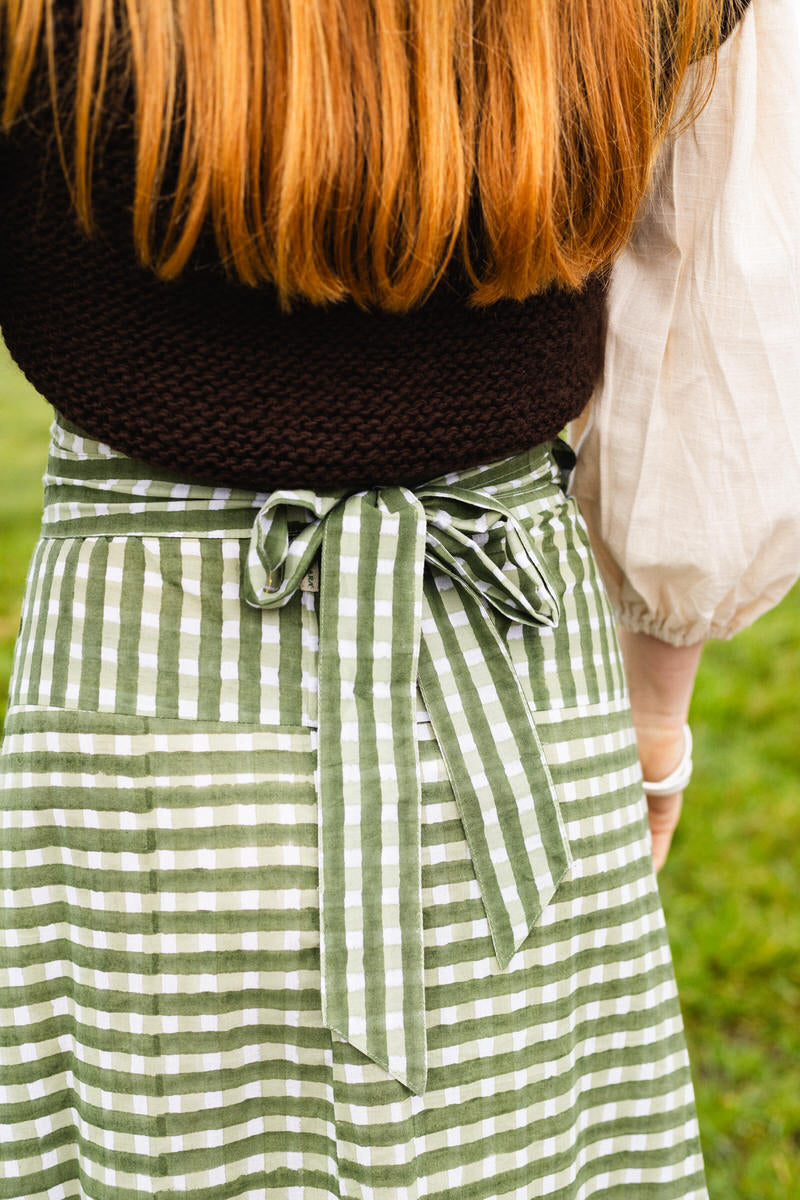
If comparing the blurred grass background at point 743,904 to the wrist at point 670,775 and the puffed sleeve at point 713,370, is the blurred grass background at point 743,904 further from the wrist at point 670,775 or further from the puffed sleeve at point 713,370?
the puffed sleeve at point 713,370

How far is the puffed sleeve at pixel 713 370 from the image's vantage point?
0.96m

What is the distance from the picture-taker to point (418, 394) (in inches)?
34.0

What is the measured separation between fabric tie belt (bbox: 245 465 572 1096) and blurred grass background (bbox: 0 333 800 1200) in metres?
1.33

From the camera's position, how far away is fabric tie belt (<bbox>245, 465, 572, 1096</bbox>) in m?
0.86

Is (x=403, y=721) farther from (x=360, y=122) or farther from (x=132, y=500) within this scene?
(x=360, y=122)

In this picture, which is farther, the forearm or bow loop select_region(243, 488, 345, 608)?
the forearm

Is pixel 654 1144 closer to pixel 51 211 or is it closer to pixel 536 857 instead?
pixel 536 857

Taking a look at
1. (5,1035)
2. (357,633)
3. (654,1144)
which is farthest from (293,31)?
(654,1144)

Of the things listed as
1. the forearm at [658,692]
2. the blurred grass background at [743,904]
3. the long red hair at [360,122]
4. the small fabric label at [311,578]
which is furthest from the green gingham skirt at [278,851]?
the blurred grass background at [743,904]

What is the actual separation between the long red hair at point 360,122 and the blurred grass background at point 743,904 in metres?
1.51

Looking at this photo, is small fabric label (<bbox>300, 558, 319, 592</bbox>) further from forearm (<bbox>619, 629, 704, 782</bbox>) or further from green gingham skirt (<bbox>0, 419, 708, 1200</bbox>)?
forearm (<bbox>619, 629, 704, 782</bbox>)

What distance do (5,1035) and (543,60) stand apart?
0.81 meters

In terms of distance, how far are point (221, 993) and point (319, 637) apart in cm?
28

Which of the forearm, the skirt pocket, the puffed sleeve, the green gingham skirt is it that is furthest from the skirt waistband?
the forearm
